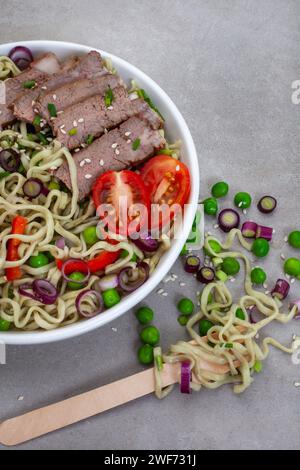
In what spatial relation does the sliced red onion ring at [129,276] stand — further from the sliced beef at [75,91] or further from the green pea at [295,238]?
the green pea at [295,238]

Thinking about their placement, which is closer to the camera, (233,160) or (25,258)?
(25,258)

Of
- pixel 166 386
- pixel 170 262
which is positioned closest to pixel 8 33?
pixel 170 262

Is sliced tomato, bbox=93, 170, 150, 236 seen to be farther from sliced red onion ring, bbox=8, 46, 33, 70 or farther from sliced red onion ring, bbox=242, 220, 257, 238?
sliced red onion ring, bbox=8, 46, 33, 70

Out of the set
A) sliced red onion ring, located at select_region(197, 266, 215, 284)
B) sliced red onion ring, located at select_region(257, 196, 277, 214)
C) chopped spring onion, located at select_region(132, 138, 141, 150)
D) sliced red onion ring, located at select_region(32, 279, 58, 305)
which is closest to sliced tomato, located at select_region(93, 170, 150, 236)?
chopped spring onion, located at select_region(132, 138, 141, 150)

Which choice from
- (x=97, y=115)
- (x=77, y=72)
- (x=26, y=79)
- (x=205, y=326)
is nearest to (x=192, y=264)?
(x=205, y=326)

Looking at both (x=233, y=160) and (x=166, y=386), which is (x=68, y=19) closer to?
(x=233, y=160)
